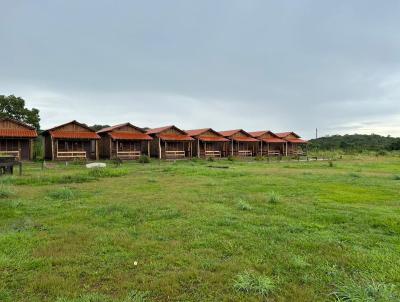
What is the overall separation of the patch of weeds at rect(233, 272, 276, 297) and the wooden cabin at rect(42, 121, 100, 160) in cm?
3339

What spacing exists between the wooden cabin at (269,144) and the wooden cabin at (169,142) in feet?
45.5

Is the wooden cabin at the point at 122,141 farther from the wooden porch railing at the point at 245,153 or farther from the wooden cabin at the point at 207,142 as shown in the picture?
the wooden porch railing at the point at 245,153

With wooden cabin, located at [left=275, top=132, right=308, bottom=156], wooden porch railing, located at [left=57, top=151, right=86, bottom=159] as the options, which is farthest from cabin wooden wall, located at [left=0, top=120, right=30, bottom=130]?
wooden cabin, located at [left=275, top=132, right=308, bottom=156]

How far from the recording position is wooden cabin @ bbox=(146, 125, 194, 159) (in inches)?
1672

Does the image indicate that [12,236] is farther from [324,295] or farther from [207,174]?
[207,174]

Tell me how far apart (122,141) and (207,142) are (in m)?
13.3

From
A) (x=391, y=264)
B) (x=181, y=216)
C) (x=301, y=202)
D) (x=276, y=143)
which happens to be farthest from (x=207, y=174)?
(x=276, y=143)

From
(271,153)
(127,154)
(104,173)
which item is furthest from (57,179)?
(271,153)

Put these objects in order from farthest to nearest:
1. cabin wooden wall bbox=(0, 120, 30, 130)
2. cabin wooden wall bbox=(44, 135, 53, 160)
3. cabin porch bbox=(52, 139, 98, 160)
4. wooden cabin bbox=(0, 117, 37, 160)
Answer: cabin wooden wall bbox=(44, 135, 53, 160) → cabin porch bbox=(52, 139, 98, 160) → cabin wooden wall bbox=(0, 120, 30, 130) → wooden cabin bbox=(0, 117, 37, 160)

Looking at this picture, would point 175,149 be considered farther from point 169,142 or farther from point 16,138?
point 16,138

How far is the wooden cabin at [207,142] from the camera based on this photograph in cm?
4628

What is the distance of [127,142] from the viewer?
41125 millimetres

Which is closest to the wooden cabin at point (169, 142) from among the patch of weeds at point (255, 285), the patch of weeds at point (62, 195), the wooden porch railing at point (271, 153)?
the wooden porch railing at point (271, 153)

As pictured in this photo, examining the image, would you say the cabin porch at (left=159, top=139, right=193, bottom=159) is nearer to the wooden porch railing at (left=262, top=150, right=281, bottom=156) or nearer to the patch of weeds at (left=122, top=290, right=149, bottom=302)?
the wooden porch railing at (left=262, top=150, right=281, bottom=156)
